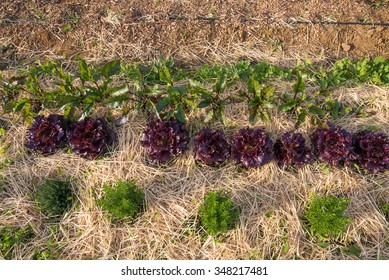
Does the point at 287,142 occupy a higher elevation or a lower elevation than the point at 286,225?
higher

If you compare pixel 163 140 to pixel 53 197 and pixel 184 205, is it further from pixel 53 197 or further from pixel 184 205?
pixel 53 197

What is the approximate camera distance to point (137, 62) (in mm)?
4223

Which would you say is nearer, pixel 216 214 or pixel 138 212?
pixel 216 214

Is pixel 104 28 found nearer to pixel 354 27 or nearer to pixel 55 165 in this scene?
pixel 55 165

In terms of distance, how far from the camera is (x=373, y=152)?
11.3 ft

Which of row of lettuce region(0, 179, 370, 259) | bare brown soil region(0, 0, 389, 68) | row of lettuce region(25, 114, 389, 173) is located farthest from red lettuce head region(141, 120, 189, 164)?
bare brown soil region(0, 0, 389, 68)

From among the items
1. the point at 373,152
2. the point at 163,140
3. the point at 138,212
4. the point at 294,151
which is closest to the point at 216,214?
the point at 138,212

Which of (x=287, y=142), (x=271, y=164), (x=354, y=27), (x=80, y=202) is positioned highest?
(x=354, y=27)

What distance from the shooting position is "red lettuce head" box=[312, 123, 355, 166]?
342 cm

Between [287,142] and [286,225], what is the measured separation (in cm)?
81

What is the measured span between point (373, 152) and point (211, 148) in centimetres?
163

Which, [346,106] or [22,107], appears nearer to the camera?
[22,107]

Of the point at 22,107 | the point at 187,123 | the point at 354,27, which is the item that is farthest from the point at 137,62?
the point at 354,27

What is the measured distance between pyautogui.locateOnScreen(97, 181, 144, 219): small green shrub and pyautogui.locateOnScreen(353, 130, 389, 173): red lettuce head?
2258 mm
